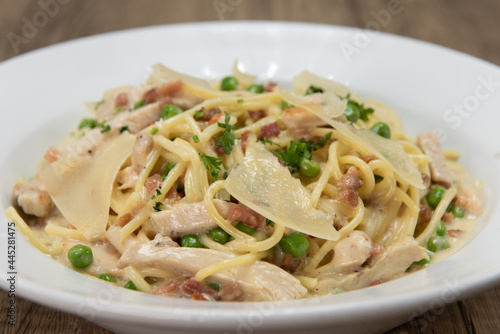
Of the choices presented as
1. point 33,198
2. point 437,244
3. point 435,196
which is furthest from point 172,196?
point 435,196

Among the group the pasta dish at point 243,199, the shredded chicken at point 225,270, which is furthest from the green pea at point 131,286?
the shredded chicken at point 225,270

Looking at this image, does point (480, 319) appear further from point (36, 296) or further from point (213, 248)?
point (36, 296)

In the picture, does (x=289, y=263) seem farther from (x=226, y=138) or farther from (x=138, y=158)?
(x=138, y=158)

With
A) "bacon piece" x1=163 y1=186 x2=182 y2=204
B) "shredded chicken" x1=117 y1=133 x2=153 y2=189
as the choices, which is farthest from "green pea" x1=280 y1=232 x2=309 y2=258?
"shredded chicken" x1=117 y1=133 x2=153 y2=189

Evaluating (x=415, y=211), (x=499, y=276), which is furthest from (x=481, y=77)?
(x=499, y=276)

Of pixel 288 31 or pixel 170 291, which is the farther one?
pixel 288 31

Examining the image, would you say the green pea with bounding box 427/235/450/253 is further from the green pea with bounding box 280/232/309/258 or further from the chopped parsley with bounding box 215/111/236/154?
the chopped parsley with bounding box 215/111/236/154

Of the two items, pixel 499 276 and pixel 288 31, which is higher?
pixel 499 276
